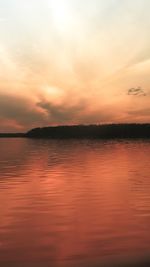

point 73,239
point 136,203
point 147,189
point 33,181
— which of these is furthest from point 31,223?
point 33,181

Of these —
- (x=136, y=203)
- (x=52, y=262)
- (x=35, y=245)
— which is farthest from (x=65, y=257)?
(x=136, y=203)

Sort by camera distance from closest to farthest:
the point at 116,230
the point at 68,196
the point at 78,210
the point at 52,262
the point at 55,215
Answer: the point at 52,262, the point at 116,230, the point at 55,215, the point at 78,210, the point at 68,196

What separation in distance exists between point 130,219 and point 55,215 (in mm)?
3807

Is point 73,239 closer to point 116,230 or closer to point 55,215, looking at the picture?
point 116,230

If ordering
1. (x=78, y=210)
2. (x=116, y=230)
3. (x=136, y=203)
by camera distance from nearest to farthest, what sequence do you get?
(x=116, y=230), (x=78, y=210), (x=136, y=203)

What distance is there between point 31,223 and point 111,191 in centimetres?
968

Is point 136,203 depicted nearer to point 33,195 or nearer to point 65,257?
point 33,195

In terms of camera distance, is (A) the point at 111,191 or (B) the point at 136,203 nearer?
(B) the point at 136,203

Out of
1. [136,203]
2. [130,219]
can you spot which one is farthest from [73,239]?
[136,203]

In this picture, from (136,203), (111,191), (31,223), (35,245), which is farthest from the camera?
(111,191)

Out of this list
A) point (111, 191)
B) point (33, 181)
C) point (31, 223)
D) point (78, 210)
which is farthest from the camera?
point (33, 181)

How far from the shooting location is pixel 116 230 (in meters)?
15.1

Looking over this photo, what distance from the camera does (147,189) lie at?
25328mm

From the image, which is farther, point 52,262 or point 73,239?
point 73,239
